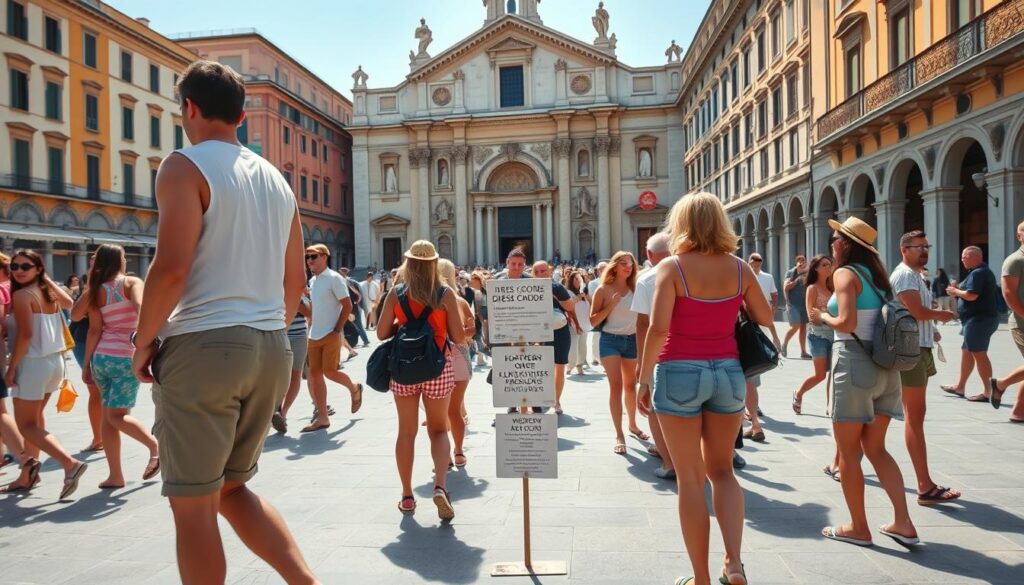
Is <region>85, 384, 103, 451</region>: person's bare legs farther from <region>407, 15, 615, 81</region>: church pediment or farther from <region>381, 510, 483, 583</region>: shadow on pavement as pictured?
<region>407, 15, 615, 81</region>: church pediment

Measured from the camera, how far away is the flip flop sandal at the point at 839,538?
4164 millimetres

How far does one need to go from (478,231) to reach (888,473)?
47.5 m

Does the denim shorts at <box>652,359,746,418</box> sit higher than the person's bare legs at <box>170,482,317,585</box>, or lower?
higher

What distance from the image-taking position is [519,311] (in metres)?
4.21

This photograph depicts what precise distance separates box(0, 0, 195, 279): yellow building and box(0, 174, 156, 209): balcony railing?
5cm

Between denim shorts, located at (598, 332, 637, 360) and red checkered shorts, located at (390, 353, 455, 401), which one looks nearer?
red checkered shorts, located at (390, 353, 455, 401)

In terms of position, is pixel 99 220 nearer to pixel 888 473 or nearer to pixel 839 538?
pixel 839 538

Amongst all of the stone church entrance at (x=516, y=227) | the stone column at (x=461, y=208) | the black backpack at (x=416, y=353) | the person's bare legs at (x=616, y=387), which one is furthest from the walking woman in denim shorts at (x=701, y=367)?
the stone church entrance at (x=516, y=227)

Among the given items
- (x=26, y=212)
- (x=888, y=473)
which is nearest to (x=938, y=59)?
(x=888, y=473)

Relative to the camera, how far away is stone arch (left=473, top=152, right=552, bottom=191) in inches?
2005

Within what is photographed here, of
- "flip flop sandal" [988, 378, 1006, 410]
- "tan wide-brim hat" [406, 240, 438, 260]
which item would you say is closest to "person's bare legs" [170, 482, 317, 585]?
"tan wide-brim hat" [406, 240, 438, 260]

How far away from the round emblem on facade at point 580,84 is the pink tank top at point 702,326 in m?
49.5

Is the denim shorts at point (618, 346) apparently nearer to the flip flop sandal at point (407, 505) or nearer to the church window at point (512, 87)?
the flip flop sandal at point (407, 505)

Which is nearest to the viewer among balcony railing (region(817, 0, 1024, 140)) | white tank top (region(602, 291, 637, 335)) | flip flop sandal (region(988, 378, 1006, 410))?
white tank top (region(602, 291, 637, 335))
